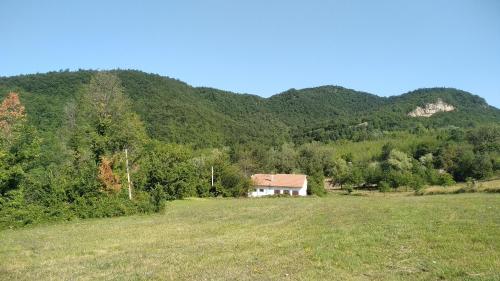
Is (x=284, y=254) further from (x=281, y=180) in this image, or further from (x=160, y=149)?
(x=281, y=180)

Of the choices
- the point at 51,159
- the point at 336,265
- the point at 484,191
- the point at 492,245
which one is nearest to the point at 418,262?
the point at 336,265

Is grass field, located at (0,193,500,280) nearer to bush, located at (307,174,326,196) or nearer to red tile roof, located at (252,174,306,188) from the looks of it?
bush, located at (307,174,326,196)

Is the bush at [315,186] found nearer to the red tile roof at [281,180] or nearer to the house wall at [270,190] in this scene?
the house wall at [270,190]

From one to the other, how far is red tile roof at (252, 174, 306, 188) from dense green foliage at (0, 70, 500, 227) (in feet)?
8.30

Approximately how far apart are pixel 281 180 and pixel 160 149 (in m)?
29.5

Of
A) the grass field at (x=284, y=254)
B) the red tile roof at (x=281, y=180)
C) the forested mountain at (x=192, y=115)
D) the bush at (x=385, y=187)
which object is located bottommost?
the grass field at (x=284, y=254)

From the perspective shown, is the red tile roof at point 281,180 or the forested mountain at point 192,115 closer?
the forested mountain at point 192,115

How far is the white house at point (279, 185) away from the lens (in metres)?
85.8

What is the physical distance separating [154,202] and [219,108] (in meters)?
129

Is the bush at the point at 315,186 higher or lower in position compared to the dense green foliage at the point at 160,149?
lower

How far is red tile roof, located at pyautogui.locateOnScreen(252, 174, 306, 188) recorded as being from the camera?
284 ft

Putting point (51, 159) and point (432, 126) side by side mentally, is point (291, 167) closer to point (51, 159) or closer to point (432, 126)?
point (51, 159)

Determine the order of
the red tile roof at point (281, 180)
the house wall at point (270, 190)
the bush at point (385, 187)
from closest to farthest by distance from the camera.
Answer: the bush at point (385, 187) → the house wall at point (270, 190) → the red tile roof at point (281, 180)

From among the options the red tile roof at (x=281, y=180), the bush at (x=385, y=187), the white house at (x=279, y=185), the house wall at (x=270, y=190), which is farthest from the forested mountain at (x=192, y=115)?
the bush at (x=385, y=187)
